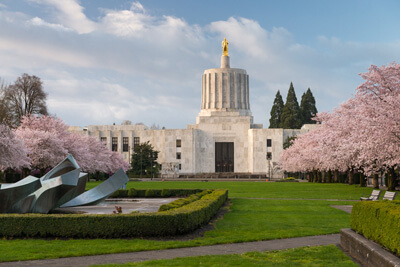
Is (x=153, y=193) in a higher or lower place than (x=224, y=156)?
lower

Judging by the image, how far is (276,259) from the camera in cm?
1072

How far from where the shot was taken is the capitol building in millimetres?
104500

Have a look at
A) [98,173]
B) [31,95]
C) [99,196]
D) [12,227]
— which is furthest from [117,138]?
[12,227]

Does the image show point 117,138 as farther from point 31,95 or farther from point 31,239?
point 31,239

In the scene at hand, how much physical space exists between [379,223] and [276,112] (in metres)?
112

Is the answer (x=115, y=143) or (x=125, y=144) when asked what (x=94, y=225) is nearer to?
(x=125, y=144)

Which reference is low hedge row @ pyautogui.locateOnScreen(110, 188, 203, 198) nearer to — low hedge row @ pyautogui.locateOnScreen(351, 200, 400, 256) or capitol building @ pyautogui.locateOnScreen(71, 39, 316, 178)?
low hedge row @ pyautogui.locateOnScreen(351, 200, 400, 256)

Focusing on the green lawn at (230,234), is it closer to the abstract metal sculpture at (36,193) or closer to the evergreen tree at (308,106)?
the abstract metal sculpture at (36,193)

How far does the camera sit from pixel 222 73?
108 m

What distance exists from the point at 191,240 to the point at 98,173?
67.4 m

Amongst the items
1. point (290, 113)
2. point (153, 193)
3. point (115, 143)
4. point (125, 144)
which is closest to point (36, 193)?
point (153, 193)

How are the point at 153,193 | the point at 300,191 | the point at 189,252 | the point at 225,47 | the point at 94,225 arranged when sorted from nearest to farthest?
1. the point at 189,252
2. the point at 94,225
3. the point at 153,193
4. the point at 300,191
5. the point at 225,47

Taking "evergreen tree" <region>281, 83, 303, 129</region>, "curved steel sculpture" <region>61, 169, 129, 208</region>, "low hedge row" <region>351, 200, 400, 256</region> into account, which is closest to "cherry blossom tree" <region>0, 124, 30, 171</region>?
"curved steel sculpture" <region>61, 169, 129, 208</region>

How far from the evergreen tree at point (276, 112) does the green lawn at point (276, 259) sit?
10977cm
